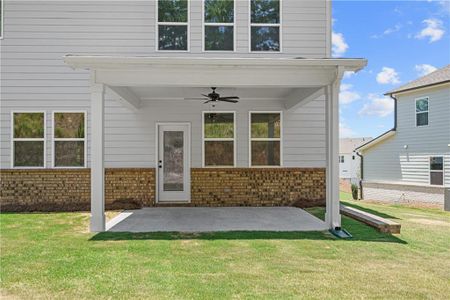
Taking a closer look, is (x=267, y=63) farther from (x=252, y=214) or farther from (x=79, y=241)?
(x=79, y=241)

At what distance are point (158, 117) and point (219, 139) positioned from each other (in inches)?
69.4

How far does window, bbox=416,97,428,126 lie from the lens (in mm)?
14498

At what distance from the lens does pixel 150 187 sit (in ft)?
29.9

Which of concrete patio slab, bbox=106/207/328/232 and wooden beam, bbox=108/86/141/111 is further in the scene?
wooden beam, bbox=108/86/141/111

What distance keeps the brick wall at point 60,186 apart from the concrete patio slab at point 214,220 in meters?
0.96

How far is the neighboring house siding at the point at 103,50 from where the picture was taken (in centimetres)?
896

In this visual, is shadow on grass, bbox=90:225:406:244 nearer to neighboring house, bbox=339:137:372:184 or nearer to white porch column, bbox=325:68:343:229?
white porch column, bbox=325:68:343:229

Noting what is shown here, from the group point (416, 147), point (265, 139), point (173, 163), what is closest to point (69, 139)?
point (173, 163)

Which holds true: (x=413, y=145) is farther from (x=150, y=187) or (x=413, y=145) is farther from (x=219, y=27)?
(x=150, y=187)

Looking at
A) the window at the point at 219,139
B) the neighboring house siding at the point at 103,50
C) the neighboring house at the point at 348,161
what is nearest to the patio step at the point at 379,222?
the neighboring house siding at the point at 103,50

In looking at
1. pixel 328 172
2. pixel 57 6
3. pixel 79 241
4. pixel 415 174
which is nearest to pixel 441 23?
pixel 415 174

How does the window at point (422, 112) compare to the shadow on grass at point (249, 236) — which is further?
the window at point (422, 112)

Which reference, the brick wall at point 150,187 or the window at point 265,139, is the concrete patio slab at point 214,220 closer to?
the brick wall at point 150,187

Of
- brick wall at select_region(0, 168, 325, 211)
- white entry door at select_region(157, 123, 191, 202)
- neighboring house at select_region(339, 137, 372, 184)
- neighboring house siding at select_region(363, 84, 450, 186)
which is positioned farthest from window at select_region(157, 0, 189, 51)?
neighboring house at select_region(339, 137, 372, 184)
